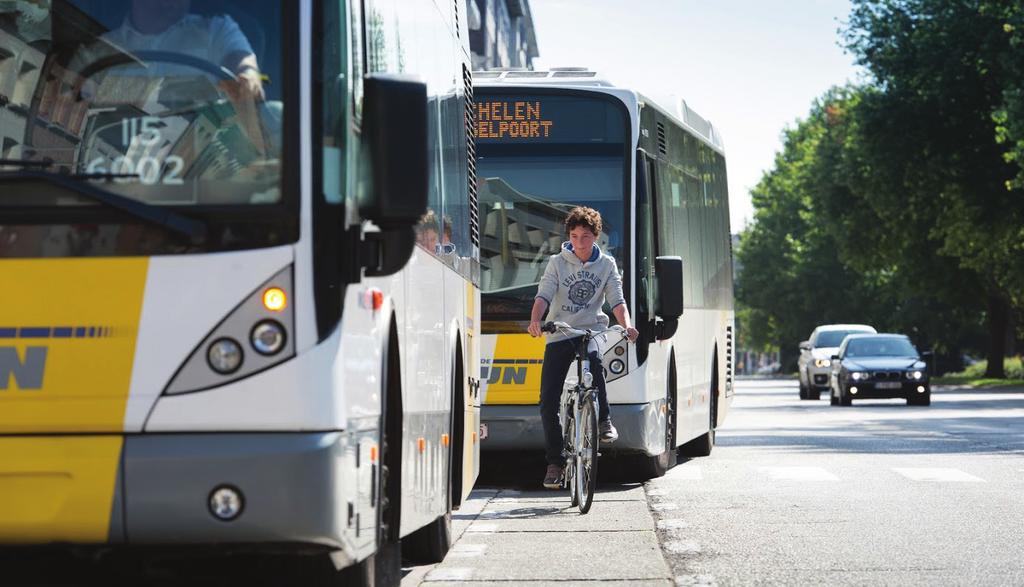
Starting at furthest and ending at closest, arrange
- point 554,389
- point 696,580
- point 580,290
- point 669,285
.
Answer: point 669,285, point 554,389, point 580,290, point 696,580

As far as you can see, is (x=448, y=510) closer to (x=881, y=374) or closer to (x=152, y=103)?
(x=152, y=103)

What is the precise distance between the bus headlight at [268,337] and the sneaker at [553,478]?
704 cm

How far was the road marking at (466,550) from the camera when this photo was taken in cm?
990

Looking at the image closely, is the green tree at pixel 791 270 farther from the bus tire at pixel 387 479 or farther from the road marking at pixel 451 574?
the bus tire at pixel 387 479

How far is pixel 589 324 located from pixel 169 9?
6875 mm

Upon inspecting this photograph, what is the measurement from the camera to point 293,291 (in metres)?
5.86

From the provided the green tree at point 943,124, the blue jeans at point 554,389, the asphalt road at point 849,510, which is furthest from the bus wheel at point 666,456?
the green tree at point 943,124

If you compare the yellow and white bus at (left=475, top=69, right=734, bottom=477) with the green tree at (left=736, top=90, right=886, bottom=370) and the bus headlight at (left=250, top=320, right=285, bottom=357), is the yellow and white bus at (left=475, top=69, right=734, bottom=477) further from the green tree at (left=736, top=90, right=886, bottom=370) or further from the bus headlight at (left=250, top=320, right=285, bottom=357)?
the green tree at (left=736, top=90, right=886, bottom=370)

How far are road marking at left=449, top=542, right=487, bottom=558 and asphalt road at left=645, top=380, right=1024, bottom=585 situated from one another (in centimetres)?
95

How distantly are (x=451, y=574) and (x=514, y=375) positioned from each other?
5.71 m

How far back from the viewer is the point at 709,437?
19984mm

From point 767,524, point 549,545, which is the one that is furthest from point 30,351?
point 767,524

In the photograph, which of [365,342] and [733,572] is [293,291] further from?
[733,572]

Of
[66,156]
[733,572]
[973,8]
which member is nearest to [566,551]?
[733,572]
